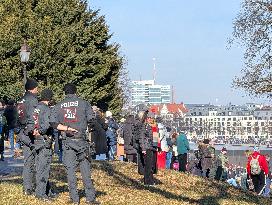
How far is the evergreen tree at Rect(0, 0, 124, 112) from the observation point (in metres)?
39.8

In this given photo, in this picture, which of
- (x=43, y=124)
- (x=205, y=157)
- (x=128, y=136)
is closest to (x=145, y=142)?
(x=128, y=136)

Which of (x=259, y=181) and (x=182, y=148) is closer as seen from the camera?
(x=259, y=181)

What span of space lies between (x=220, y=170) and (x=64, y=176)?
12291mm

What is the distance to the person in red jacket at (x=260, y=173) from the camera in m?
20.2

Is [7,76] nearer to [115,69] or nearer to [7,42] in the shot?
[7,42]


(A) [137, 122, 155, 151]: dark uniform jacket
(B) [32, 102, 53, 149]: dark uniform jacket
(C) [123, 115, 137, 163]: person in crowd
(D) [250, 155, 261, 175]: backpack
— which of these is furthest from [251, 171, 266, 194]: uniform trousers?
(B) [32, 102, 53, 149]: dark uniform jacket

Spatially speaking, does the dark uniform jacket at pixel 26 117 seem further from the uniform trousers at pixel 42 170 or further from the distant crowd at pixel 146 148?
the distant crowd at pixel 146 148

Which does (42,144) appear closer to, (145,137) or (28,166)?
(28,166)

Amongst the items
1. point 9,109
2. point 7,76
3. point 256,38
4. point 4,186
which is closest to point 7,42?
point 7,76

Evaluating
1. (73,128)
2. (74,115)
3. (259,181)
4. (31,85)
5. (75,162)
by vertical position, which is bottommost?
(259,181)

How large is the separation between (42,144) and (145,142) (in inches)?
177

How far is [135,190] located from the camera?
14.0 metres

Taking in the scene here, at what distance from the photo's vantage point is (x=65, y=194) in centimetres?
1209

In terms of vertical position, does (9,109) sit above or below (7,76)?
below
